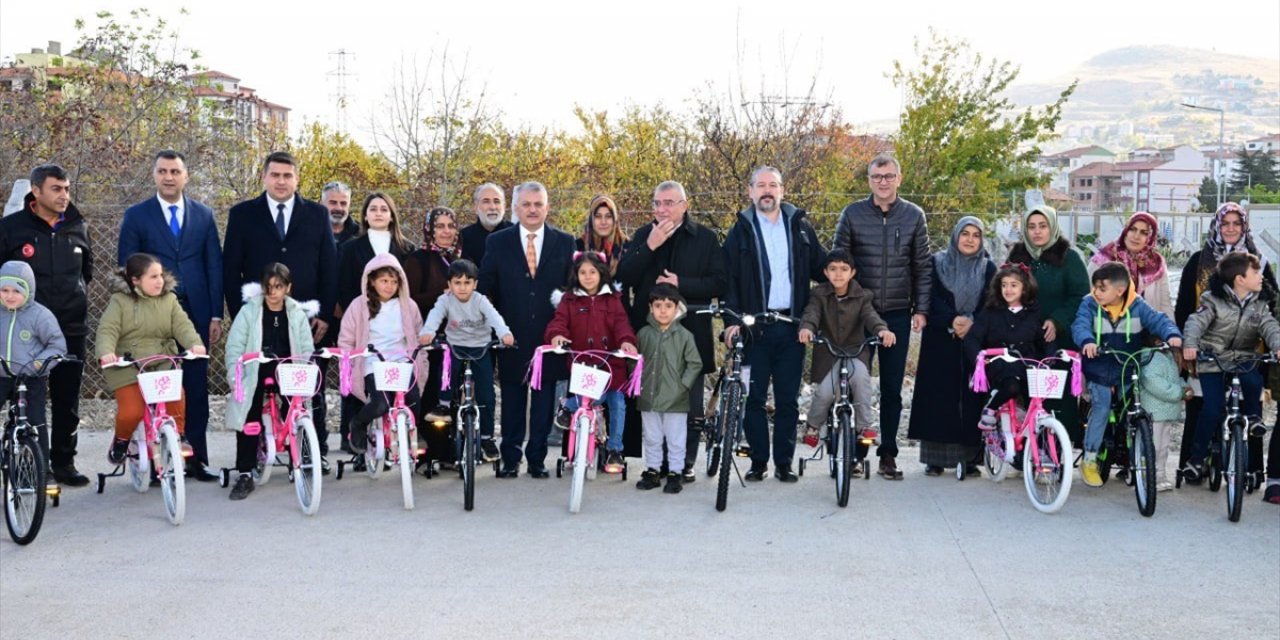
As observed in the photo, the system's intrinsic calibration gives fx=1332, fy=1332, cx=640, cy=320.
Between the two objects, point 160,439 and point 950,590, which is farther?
point 160,439

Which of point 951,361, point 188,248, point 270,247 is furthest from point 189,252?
point 951,361

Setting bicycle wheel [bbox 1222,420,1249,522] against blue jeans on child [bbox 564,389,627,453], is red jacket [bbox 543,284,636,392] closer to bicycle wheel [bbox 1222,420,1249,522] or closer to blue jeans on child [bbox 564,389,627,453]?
blue jeans on child [bbox 564,389,627,453]

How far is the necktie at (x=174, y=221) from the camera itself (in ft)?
27.2

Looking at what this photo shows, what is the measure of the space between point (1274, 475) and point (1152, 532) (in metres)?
1.29

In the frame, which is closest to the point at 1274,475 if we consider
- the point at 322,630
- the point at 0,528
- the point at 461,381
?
the point at 461,381

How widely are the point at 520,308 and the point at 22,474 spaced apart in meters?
3.01

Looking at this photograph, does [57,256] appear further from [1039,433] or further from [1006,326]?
[1039,433]

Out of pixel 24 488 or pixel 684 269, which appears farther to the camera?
pixel 684 269

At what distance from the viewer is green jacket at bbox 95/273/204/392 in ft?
25.2

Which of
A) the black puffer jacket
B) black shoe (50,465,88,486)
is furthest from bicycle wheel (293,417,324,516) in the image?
the black puffer jacket

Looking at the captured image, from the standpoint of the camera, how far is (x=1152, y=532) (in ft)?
23.2

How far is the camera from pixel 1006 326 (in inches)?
318

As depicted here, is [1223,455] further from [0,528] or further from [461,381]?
[0,528]

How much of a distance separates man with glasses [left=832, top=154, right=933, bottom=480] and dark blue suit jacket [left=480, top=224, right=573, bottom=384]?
6.06 feet
